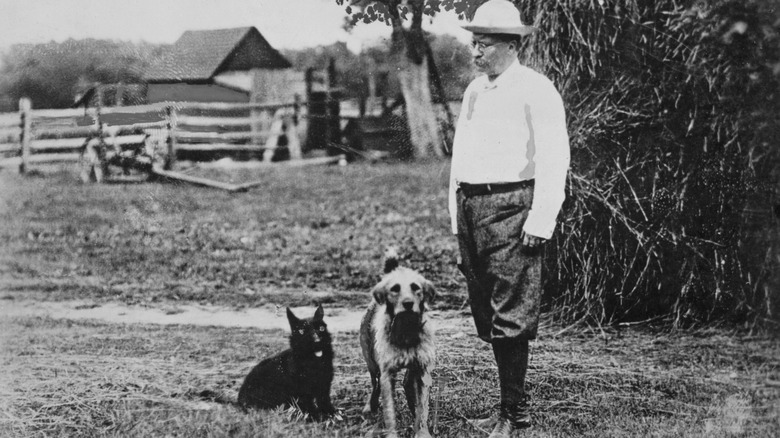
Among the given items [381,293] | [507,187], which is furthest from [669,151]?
[381,293]

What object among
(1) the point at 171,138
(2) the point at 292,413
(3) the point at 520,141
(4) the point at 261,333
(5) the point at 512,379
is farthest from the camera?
(1) the point at 171,138

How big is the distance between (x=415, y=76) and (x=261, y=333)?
1.83 m

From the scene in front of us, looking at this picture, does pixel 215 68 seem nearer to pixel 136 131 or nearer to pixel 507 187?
pixel 136 131

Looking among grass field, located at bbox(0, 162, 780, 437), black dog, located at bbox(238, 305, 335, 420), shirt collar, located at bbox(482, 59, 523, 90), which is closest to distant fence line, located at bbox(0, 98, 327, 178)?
grass field, located at bbox(0, 162, 780, 437)

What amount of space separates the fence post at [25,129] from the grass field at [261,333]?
0.10m

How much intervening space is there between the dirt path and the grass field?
0.03 m

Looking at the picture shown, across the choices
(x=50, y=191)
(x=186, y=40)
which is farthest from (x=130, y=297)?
(x=186, y=40)

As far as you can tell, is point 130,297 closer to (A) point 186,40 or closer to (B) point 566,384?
(A) point 186,40

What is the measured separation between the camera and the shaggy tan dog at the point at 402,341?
3799 millimetres

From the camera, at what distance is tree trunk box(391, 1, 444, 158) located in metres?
4.65

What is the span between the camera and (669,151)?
472 cm

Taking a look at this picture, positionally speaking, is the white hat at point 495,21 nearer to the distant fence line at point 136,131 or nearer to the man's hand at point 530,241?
the man's hand at point 530,241

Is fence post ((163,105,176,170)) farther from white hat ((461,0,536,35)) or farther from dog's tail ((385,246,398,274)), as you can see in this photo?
white hat ((461,0,536,35))

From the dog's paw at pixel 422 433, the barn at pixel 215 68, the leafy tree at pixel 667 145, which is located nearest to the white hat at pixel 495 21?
the leafy tree at pixel 667 145
